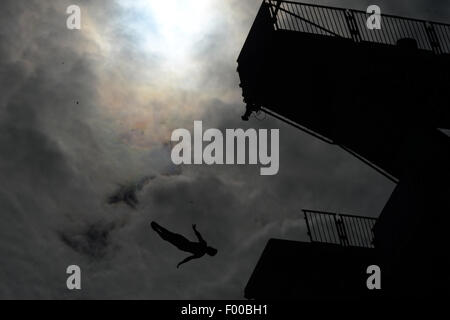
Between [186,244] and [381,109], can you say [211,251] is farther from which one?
[381,109]

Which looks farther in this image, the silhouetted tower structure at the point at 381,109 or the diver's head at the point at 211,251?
the diver's head at the point at 211,251

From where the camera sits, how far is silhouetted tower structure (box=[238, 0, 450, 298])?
15.6 metres

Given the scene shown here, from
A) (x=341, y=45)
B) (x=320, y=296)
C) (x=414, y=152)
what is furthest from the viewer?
(x=320, y=296)

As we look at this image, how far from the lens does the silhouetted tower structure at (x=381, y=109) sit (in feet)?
51.2

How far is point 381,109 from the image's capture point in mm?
17859

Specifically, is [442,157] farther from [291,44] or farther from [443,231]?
[291,44]

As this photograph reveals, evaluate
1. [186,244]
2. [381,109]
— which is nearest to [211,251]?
[186,244]

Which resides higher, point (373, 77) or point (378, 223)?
point (373, 77)

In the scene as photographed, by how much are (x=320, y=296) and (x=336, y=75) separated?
7.87m

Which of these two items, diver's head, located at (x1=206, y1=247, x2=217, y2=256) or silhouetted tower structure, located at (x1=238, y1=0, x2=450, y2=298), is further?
diver's head, located at (x1=206, y1=247, x2=217, y2=256)
